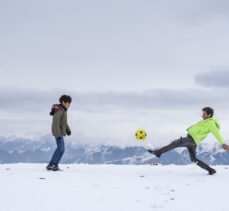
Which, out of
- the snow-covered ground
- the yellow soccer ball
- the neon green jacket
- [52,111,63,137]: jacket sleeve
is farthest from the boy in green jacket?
the yellow soccer ball

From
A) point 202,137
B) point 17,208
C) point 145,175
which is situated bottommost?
point 17,208

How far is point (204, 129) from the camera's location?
15.6m

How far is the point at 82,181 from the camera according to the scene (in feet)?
45.5

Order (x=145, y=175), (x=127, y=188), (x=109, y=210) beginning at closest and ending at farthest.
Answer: (x=109, y=210) → (x=127, y=188) → (x=145, y=175)

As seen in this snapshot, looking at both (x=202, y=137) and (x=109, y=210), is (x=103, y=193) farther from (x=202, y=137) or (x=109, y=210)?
(x=202, y=137)

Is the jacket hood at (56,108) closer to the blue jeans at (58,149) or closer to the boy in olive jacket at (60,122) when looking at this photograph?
the boy in olive jacket at (60,122)

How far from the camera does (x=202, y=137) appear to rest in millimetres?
15789

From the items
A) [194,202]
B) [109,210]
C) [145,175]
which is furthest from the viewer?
[145,175]

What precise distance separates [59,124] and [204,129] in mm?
5699

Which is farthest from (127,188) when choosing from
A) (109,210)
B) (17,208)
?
(17,208)

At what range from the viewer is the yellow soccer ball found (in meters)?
21.2

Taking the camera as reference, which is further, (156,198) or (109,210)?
(156,198)

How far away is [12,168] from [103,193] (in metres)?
6.61

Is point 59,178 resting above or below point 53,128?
below
